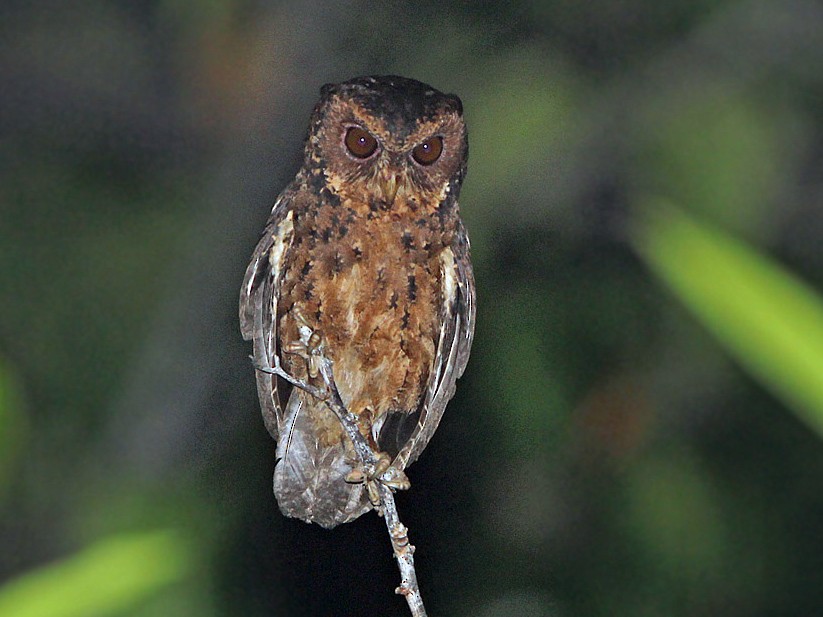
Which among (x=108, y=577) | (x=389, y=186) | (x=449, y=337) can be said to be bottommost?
(x=108, y=577)

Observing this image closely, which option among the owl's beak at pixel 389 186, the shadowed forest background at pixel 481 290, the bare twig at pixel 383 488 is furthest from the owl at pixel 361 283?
the shadowed forest background at pixel 481 290

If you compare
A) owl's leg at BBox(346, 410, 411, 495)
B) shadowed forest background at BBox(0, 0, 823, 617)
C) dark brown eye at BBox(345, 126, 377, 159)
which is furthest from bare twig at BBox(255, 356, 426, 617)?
shadowed forest background at BBox(0, 0, 823, 617)

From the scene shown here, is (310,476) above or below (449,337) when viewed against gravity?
below

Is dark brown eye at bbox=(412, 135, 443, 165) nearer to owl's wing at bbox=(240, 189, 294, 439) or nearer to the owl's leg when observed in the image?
owl's wing at bbox=(240, 189, 294, 439)

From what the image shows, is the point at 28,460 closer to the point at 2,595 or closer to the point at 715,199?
the point at 2,595

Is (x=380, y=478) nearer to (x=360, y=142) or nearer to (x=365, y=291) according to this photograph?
(x=365, y=291)

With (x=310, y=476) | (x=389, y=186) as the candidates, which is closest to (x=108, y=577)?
(x=310, y=476)
